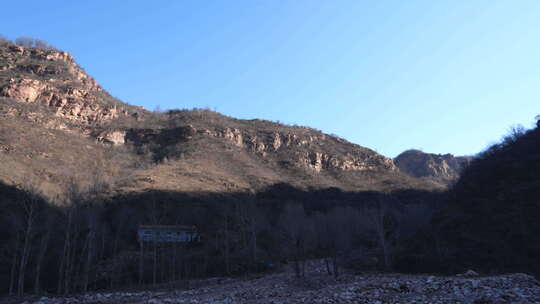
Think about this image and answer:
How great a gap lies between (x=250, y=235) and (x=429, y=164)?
116 metres

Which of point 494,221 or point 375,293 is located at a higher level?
point 494,221

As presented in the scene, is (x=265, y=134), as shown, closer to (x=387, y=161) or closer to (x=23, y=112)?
(x=387, y=161)

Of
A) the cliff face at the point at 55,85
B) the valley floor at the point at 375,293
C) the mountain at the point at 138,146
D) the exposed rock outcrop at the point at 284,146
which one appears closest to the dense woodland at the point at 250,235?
the valley floor at the point at 375,293

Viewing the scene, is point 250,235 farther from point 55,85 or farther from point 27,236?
point 55,85

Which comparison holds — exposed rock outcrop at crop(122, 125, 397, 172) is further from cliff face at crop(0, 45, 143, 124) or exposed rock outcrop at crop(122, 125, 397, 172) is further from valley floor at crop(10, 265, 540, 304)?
valley floor at crop(10, 265, 540, 304)

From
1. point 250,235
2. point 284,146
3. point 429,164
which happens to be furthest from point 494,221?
point 429,164

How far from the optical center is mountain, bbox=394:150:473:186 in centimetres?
13675

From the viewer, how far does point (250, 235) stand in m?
47.2

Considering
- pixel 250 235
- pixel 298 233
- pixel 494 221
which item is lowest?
pixel 250 235

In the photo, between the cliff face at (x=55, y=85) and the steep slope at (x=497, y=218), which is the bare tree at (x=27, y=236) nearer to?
the steep slope at (x=497, y=218)

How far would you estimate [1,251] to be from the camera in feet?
112

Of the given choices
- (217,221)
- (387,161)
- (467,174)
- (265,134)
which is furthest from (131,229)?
(387,161)

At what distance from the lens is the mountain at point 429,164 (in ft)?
449

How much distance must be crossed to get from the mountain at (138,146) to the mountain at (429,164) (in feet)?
161
